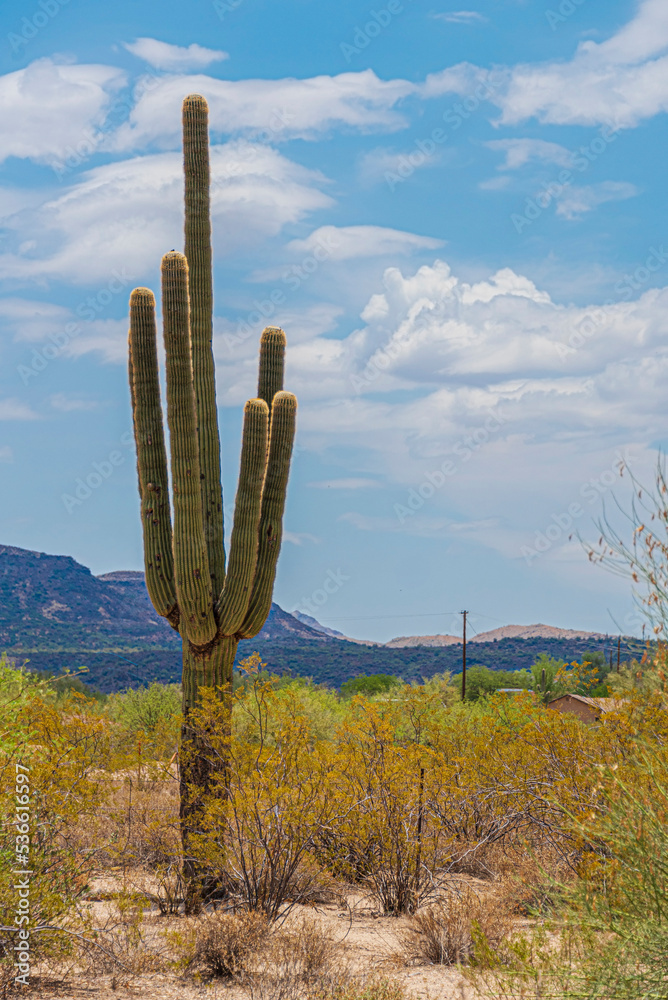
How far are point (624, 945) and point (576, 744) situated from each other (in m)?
4.59

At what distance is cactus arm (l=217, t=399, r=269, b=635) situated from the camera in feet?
34.1

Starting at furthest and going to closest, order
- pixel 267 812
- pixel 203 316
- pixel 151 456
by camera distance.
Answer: pixel 203 316 → pixel 151 456 → pixel 267 812

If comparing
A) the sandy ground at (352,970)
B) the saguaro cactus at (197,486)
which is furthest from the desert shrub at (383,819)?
the saguaro cactus at (197,486)

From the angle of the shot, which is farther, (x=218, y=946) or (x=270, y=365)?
(x=270, y=365)

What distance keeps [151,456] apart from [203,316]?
6.48 ft

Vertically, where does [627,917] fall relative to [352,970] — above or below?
above

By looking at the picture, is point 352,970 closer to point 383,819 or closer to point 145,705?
point 383,819

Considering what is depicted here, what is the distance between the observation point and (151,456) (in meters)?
10.9

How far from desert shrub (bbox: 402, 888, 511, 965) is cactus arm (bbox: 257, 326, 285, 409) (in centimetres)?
644

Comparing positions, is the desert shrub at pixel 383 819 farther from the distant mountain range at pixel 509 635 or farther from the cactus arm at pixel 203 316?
the distant mountain range at pixel 509 635

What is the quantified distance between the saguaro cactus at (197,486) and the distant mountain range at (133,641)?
3957cm

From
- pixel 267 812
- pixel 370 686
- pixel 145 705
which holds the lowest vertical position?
pixel 370 686

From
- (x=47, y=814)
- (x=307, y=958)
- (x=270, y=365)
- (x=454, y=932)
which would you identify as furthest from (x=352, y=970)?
(x=270, y=365)

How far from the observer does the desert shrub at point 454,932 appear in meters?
8.24
